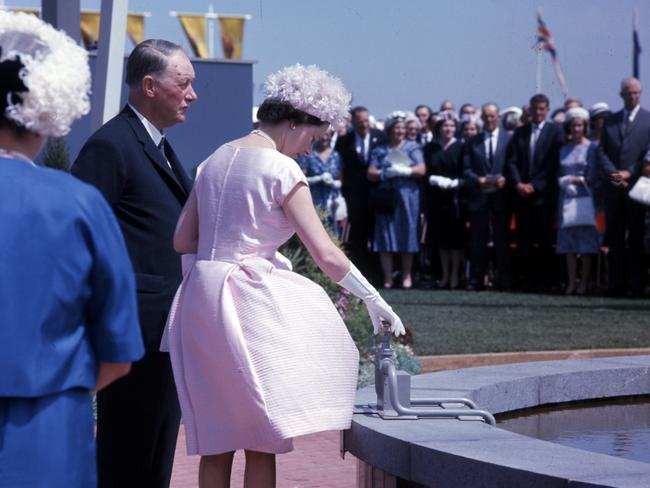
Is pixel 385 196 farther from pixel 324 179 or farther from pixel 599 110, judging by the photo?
pixel 599 110

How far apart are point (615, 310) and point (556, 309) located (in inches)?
21.5

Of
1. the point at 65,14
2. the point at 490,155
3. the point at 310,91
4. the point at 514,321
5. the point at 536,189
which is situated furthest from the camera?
the point at 490,155

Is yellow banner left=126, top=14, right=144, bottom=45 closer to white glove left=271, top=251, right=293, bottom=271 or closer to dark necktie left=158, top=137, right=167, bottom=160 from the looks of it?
dark necktie left=158, top=137, right=167, bottom=160

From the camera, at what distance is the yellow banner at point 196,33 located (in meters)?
17.2

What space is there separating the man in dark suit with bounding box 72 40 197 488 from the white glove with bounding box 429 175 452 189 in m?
11.6

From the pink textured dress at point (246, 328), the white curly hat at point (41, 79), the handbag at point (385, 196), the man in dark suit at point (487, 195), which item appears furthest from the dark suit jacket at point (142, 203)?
the handbag at point (385, 196)

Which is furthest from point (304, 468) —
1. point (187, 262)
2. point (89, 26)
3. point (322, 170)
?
point (89, 26)

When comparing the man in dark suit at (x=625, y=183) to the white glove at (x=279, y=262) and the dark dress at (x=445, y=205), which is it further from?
the white glove at (x=279, y=262)

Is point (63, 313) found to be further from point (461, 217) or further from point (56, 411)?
point (461, 217)

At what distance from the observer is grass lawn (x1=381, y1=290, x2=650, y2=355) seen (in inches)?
413

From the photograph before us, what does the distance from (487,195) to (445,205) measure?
0.63m

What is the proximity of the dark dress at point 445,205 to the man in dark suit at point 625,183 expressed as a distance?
190 centimetres

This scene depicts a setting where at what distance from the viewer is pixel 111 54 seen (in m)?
7.92

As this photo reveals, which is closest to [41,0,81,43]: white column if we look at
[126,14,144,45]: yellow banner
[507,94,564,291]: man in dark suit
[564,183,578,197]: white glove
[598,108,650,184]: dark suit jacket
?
[598,108,650,184]: dark suit jacket
